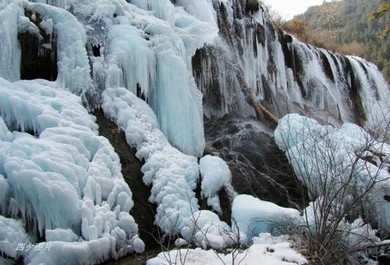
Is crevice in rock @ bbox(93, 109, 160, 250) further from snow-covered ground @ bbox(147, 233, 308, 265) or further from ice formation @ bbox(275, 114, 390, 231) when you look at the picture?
ice formation @ bbox(275, 114, 390, 231)

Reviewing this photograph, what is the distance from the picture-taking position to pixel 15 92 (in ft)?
16.7

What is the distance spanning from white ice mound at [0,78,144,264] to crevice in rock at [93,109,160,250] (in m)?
0.26

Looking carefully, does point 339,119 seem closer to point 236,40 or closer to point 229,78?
point 236,40

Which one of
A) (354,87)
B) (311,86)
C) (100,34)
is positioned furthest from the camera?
(354,87)

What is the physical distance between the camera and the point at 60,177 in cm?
450

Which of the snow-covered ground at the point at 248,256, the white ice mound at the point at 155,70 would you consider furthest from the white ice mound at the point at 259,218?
the white ice mound at the point at 155,70

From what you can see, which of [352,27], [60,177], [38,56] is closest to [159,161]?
[60,177]

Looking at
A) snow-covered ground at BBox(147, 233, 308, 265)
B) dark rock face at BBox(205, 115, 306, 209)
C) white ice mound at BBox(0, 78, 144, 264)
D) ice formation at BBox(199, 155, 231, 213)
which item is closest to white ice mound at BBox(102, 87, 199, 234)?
ice formation at BBox(199, 155, 231, 213)

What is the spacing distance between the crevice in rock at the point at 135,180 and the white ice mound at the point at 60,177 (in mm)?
265

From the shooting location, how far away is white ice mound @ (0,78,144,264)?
427cm

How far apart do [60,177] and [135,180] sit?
1.41m

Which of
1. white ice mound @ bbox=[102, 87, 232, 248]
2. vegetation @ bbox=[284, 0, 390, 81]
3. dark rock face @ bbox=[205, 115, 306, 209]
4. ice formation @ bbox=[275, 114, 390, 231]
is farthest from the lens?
vegetation @ bbox=[284, 0, 390, 81]

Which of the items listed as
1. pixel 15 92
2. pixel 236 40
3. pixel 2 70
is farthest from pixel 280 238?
pixel 236 40

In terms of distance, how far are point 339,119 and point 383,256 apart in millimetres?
9496
